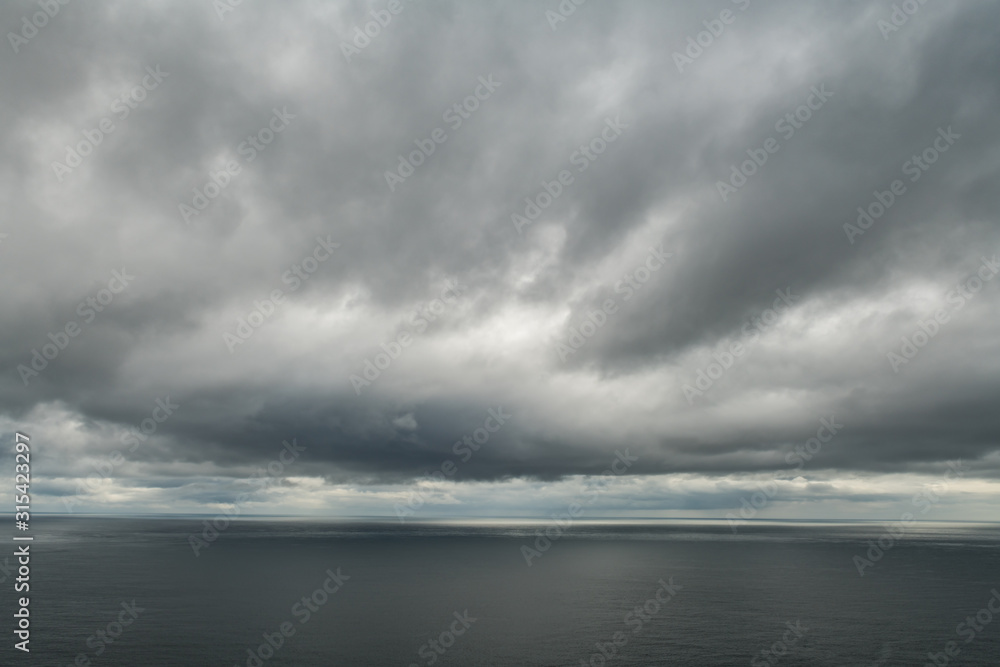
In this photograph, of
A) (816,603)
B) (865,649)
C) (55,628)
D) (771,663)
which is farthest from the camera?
(816,603)

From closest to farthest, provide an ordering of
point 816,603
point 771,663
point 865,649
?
point 771,663 < point 865,649 < point 816,603

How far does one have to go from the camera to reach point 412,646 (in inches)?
3430

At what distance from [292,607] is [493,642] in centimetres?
4729

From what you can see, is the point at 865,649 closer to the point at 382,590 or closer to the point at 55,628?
the point at 382,590

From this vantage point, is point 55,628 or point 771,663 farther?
point 55,628

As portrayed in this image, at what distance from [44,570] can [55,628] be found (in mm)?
92974

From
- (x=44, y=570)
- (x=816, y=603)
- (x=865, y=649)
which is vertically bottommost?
(x=865, y=649)

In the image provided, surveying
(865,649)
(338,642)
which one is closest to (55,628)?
(338,642)

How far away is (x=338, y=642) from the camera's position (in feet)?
292

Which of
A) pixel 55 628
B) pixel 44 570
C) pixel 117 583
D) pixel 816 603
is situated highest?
Result: pixel 44 570

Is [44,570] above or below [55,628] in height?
above

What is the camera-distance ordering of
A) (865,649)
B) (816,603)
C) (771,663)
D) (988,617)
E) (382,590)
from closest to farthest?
(771,663), (865,649), (988,617), (816,603), (382,590)

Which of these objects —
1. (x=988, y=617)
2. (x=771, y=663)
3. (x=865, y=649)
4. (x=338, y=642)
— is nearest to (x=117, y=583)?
(x=338, y=642)

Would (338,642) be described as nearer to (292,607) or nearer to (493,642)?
(493,642)
